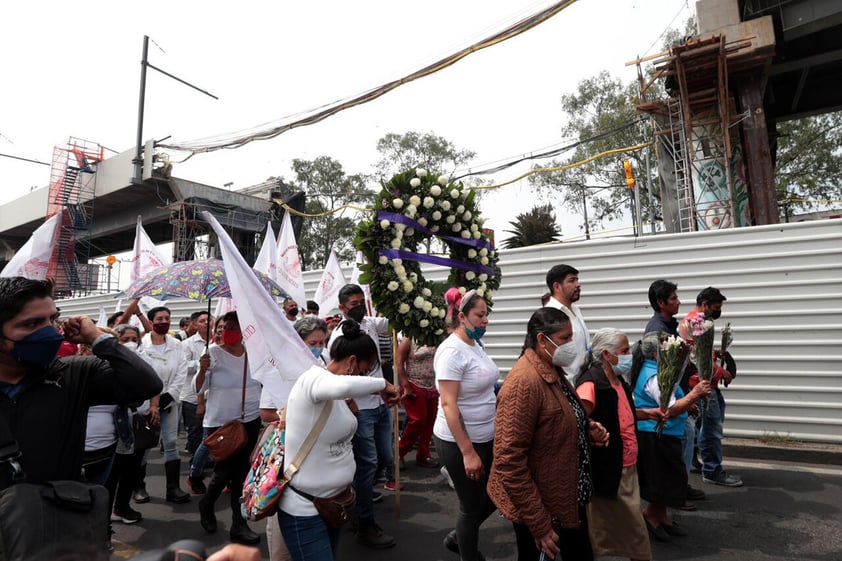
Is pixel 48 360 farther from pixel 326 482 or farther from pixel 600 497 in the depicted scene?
pixel 600 497

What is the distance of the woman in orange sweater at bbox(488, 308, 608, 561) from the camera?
2.60 metres

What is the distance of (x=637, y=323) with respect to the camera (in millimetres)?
7832

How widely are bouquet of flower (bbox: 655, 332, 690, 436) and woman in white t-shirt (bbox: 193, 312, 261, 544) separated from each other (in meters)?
3.46

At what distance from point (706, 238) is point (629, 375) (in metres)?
4.35

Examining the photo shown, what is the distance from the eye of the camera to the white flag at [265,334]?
12.0 ft

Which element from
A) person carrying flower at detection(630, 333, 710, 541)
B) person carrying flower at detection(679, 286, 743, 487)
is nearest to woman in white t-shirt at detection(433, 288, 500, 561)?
person carrying flower at detection(630, 333, 710, 541)

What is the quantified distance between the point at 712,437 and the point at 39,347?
595cm

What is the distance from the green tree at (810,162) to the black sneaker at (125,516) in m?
29.3

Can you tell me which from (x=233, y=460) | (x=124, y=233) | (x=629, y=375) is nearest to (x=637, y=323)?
(x=629, y=375)

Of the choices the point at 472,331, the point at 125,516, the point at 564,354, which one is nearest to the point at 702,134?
the point at 472,331

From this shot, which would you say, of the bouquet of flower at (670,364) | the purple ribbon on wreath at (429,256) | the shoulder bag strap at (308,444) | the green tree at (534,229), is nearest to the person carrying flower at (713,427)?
the bouquet of flower at (670,364)

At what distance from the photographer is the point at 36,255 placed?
5113 millimetres

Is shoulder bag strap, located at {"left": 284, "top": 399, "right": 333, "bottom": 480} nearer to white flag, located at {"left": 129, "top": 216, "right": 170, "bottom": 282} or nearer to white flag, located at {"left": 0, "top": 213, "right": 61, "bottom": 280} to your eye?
white flag, located at {"left": 0, "top": 213, "right": 61, "bottom": 280}

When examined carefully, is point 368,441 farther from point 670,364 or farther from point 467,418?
point 670,364
